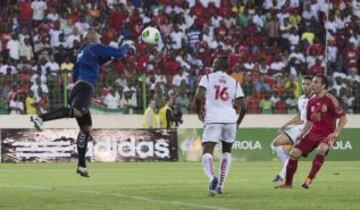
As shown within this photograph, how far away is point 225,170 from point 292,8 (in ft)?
82.7

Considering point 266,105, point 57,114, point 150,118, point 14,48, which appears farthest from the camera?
point 14,48

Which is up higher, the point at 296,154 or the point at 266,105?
the point at 296,154

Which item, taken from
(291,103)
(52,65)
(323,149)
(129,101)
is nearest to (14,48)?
(52,65)

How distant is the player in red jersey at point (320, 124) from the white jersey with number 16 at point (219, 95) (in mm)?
2270

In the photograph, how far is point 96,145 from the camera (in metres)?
32.5

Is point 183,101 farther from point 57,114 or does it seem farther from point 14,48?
point 57,114

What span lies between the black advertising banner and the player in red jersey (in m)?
14.4

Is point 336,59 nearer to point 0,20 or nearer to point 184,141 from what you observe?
point 184,141

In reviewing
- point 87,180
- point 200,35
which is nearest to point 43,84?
point 200,35

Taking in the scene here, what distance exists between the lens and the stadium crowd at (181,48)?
33750mm

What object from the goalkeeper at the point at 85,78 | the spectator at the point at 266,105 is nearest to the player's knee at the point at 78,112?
the goalkeeper at the point at 85,78

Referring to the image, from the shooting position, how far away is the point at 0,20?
121 ft

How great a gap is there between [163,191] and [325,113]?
11.1ft

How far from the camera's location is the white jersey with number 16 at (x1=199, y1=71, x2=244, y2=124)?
16641mm
